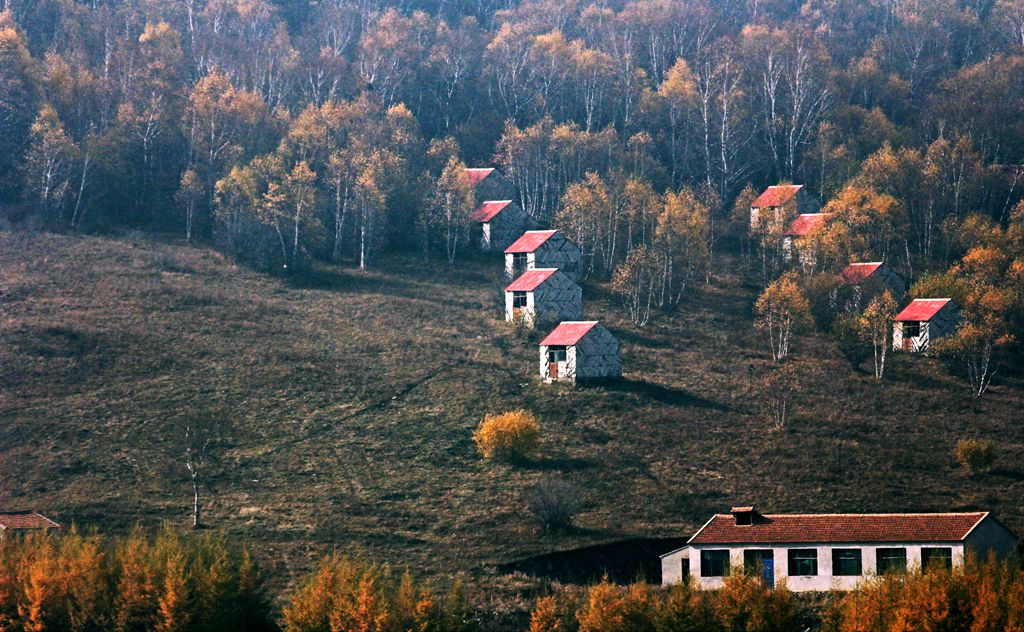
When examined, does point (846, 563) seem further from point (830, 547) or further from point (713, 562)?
point (713, 562)

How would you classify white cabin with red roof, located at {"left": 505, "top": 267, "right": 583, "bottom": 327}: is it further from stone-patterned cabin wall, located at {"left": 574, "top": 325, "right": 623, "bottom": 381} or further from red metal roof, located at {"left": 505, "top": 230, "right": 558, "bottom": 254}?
stone-patterned cabin wall, located at {"left": 574, "top": 325, "right": 623, "bottom": 381}

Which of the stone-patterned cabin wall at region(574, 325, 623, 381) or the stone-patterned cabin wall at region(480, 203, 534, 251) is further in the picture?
the stone-patterned cabin wall at region(480, 203, 534, 251)

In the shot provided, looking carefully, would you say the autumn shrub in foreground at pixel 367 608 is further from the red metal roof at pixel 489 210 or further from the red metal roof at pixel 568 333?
the red metal roof at pixel 489 210

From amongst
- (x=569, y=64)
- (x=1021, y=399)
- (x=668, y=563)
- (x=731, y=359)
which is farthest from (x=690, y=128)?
(x=668, y=563)

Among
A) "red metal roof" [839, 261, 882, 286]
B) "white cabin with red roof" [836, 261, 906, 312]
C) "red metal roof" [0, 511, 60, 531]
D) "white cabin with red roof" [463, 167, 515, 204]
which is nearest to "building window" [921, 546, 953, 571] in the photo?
"red metal roof" [0, 511, 60, 531]

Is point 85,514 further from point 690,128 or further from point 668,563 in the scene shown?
point 690,128

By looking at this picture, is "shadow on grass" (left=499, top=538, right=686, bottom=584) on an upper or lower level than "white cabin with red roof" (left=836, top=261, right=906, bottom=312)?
lower

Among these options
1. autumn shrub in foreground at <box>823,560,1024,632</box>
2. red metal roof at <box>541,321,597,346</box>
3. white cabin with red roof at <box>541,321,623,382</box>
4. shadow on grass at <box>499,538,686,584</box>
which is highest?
red metal roof at <box>541,321,597,346</box>
